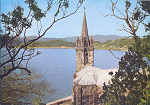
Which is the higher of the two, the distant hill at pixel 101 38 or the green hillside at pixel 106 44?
the distant hill at pixel 101 38

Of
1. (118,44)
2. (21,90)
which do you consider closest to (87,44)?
(118,44)

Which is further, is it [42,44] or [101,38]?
[101,38]

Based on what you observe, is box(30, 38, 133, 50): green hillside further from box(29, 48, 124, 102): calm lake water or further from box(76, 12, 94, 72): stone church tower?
box(76, 12, 94, 72): stone church tower

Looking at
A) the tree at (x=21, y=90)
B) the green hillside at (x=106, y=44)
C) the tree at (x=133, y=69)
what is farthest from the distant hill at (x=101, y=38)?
the tree at (x=21, y=90)

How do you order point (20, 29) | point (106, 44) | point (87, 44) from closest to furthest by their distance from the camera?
point (20, 29) → point (106, 44) → point (87, 44)

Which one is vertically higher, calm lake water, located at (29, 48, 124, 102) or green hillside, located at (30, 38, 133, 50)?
green hillside, located at (30, 38, 133, 50)

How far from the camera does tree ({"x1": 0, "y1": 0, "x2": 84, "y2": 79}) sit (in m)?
1.32

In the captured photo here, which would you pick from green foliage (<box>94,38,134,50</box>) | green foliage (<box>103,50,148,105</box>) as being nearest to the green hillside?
green foliage (<box>94,38,134,50</box>)

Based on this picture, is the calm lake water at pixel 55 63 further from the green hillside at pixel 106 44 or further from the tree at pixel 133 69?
the tree at pixel 133 69

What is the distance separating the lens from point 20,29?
1336mm

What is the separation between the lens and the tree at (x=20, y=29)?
52.1 inches

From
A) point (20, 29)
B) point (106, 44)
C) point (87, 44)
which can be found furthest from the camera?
point (87, 44)

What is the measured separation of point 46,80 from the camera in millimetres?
1763

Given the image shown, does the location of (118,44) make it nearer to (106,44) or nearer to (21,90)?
(106,44)
